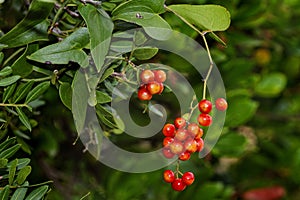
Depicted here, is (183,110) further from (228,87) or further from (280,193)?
(280,193)

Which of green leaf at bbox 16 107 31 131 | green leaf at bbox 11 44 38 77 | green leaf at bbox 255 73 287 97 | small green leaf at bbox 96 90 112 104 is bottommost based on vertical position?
green leaf at bbox 255 73 287 97

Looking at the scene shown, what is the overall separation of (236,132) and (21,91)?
0.56 metres

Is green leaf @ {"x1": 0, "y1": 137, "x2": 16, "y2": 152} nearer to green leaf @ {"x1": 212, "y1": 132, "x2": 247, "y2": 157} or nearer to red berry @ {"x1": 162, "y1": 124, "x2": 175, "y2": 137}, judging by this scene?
red berry @ {"x1": 162, "y1": 124, "x2": 175, "y2": 137}

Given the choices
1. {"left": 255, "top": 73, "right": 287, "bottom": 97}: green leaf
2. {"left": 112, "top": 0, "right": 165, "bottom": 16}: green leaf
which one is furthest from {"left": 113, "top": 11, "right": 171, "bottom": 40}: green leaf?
{"left": 255, "top": 73, "right": 287, "bottom": 97}: green leaf

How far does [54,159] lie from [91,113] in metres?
0.38

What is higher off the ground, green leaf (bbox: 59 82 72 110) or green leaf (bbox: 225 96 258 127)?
A: green leaf (bbox: 59 82 72 110)

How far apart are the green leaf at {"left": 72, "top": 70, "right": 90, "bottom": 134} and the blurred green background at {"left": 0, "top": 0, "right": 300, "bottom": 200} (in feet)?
0.35

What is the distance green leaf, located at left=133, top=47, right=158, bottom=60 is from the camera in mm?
505

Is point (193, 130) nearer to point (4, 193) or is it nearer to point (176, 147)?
point (176, 147)

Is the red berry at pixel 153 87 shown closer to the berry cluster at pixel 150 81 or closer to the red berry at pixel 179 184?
the berry cluster at pixel 150 81

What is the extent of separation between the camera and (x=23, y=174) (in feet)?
1.64

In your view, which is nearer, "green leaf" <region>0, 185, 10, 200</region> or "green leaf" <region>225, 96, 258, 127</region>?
"green leaf" <region>0, 185, 10, 200</region>

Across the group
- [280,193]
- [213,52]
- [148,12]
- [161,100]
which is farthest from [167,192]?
[148,12]

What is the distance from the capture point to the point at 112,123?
0.56 metres
